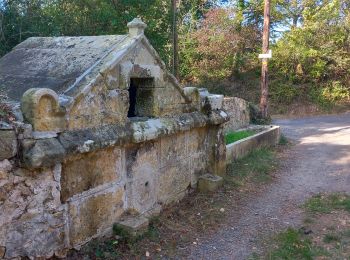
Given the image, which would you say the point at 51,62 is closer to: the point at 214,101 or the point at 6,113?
the point at 6,113

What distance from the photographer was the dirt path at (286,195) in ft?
17.2

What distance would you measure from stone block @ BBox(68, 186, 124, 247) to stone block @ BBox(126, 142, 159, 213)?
0.79ft

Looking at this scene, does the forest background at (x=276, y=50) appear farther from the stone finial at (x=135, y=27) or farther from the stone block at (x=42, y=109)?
the stone block at (x=42, y=109)

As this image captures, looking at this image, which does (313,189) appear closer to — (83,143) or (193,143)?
(193,143)

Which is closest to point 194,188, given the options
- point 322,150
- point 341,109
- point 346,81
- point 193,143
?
point 193,143

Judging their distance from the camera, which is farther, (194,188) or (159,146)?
(194,188)

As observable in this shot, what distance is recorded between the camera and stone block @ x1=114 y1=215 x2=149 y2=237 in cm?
490

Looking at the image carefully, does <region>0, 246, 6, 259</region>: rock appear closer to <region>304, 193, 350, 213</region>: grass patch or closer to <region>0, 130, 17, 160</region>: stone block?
<region>0, 130, 17, 160</region>: stone block

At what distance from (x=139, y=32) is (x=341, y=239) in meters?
3.98

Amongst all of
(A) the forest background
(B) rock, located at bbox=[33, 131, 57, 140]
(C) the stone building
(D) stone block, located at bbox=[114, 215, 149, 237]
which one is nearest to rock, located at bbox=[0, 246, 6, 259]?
(C) the stone building

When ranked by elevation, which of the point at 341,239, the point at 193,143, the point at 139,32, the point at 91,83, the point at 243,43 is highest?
the point at 243,43

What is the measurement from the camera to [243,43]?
22.7m

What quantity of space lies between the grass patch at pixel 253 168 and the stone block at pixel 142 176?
2.42 m

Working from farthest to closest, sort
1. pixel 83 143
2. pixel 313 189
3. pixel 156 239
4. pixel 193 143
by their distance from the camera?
pixel 313 189 < pixel 193 143 < pixel 156 239 < pixel 83 143
